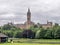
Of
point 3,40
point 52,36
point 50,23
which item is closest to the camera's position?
point 3,40

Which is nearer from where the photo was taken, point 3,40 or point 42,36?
point 3,40

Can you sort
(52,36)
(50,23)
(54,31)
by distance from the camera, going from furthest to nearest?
1. (50,23)
2. (54,31)
3. (52,36)

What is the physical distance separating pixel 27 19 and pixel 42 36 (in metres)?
95.9

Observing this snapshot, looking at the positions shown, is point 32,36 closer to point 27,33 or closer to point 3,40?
point 27,33

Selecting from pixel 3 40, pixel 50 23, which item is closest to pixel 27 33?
pixel 3 40

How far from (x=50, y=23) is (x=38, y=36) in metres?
92.8

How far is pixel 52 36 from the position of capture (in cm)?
6141

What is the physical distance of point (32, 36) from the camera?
66938 millimetres

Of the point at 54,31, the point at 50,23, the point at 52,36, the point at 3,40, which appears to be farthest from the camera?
the point at 50,23

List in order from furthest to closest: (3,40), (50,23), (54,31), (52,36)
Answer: (50,23)
(54,31)
(52,36)
(3,40)

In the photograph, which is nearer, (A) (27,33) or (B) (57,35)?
(B) (57,35)

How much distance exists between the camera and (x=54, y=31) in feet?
216

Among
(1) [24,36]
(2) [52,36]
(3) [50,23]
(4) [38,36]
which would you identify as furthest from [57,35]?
(3) [50,23]

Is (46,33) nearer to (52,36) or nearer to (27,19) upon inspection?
(52,36)
